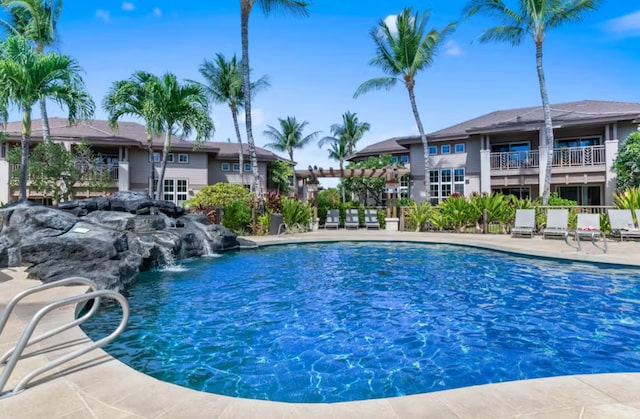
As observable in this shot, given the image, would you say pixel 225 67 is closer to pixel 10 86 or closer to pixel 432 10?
pixel 432 10

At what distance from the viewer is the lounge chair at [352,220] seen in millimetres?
20573

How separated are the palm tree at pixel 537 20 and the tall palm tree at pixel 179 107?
15.2 m

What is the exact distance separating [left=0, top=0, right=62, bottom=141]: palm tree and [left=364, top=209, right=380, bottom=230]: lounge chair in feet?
56.5

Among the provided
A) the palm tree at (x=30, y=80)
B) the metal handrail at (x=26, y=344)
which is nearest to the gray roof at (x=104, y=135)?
the palm tree at (x=30, y=80)

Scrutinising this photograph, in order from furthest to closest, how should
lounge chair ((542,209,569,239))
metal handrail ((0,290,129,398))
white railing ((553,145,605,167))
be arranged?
white railing ((553,145,605,167))
lounge chair ((542,209,569,239))
metal handrail ((0,290,129,398))

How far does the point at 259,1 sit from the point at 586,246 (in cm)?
1784

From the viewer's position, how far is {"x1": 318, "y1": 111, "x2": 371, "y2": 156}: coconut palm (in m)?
46.1

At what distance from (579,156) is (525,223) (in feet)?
33.8

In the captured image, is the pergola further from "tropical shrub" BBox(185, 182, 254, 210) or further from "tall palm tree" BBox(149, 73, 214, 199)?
"tall palm tree" BBox(149, 73, 214, 199)

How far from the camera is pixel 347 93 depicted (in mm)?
26578

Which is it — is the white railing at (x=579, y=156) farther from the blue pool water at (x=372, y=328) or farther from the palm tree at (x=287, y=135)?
the palm tree at (x=287, y=135)

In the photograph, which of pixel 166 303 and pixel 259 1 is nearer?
pixel 166 303

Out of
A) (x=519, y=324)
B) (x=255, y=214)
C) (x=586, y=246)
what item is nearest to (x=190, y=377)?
(x=519, y=324)

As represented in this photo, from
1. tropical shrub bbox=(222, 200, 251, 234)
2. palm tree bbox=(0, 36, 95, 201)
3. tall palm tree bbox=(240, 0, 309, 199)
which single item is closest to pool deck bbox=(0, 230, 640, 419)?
palm tree bbox=(0, 36, 95, 201)
